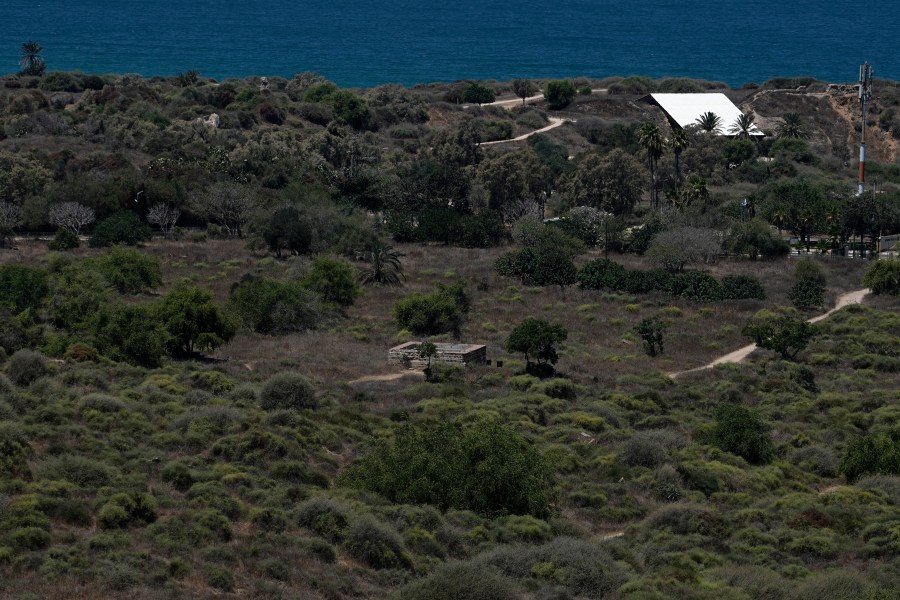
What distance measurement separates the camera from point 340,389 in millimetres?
54812

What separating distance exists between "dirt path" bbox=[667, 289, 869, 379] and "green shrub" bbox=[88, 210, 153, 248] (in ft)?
126

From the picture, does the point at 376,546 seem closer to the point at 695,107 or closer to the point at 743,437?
the point at 743,437

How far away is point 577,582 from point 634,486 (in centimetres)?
1146

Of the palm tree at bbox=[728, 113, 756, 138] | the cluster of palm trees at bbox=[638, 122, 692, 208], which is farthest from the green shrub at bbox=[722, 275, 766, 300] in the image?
the palm tree at bbox=[728, 113, 756, 138]

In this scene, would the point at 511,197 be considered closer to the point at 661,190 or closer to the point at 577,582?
the point at 661,190

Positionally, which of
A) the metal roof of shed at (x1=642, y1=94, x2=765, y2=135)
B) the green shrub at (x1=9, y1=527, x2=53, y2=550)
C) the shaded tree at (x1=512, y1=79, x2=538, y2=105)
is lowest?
the green shrub at (x1=9, y1=527, x2=53, y2=550)

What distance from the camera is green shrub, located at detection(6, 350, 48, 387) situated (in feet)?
160

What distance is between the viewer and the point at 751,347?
68062 mm

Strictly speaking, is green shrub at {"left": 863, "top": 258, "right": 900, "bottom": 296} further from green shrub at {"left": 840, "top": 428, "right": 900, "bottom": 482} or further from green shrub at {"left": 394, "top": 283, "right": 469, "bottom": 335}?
green shrub at {"left": 840, "top": 428, "right": 900, "bottom": 482}

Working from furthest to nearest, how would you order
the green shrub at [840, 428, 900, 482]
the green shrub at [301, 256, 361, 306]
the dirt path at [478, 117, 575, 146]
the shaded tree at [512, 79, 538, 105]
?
the shaded tree at [512, 79, 538, 105] → the dirt path at [478, 117, 575, 146] → the green shrub at [301, 256, 361, 306] → the green shrub at [840, 428, 900, 482]

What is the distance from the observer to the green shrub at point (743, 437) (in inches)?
1877

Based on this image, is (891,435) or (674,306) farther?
(674,306)

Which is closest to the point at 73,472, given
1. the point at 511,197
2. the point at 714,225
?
the point at 714,225

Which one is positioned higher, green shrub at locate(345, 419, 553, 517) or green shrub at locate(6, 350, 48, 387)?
green shrub at locate(6, 350, 48, 387)
